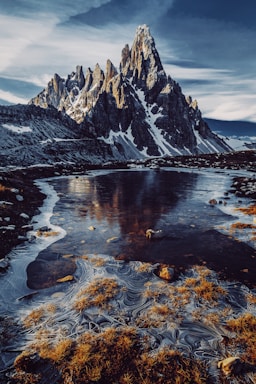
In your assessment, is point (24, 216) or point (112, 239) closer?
point (112, 239)

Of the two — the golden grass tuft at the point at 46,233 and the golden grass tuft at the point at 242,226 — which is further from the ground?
the golden grass tuft at the point at 242,226

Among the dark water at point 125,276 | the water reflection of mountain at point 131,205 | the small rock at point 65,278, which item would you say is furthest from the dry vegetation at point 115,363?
the water reflection of mountain at point 131,205

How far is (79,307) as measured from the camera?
7867 mm

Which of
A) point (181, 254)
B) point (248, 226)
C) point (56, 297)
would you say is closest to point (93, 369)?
point (56, 297)

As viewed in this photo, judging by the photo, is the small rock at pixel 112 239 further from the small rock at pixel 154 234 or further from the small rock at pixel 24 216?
the small rock at pixel 24 216

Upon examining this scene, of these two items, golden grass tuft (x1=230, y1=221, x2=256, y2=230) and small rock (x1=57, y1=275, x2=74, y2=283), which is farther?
golden grass tuft (x1=230, y1=221, x2=256, y2=230)

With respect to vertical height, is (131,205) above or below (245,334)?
above

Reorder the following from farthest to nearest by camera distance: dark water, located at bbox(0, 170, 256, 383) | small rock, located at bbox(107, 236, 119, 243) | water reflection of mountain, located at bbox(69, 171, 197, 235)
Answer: water reflection of mountain, located at bbox(69, 171, 197, 235) < small rock, located at bbox(107, 236, 119, 243) < dark water, located at bbox(0, 170, 256, 383)

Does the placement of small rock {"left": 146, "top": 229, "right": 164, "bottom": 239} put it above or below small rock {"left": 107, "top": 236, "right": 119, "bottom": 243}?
above

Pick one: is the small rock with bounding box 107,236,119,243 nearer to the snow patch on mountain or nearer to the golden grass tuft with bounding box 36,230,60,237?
the golden grass tuft with bounding box 36,230,60,237

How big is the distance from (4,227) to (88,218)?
5.74 m

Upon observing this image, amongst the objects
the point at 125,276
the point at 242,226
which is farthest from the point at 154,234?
the point at 242,226

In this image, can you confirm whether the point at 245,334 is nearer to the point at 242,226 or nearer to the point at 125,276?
the point at 125,276

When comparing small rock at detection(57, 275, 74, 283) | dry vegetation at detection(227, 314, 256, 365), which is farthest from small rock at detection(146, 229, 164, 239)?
dry vegetation at detection(227, 314, 256, 365)
